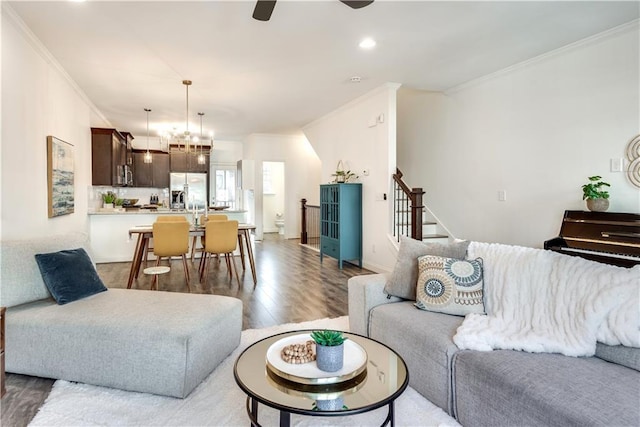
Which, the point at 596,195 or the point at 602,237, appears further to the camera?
the point at 596,195

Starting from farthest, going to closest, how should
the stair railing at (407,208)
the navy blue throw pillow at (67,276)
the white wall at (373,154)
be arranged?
the white wall at (373,154) → the stair railing at (407,208) → the navy blue throw pillow at (67,276)

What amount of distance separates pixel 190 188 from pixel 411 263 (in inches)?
316

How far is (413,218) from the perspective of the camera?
→ 472 cm

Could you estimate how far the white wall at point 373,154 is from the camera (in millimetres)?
5180

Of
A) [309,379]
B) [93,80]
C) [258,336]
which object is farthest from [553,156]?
[93,80]

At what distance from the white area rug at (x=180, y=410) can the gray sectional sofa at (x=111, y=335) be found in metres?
0.06

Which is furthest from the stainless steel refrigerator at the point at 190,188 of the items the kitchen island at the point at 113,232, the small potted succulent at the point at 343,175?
the small potted succulent at the point at 343,175

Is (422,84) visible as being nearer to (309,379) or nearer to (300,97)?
(300,97)

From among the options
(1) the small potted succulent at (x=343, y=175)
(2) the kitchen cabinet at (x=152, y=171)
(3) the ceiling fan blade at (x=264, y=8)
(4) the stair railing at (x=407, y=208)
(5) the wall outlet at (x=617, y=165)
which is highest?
(3) the ceiling fan blade at (x=264, y=8)

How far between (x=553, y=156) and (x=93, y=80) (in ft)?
19.2

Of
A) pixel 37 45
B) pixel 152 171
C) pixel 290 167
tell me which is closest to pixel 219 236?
pixel 37 45

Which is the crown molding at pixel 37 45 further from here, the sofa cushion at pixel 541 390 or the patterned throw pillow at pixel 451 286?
the sofa cushion at pixel 541 390

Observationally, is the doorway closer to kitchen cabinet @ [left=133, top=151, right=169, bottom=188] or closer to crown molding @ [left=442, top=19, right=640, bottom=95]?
kitchen cabinet @ [left=133, top=151, right=169, bottom=188]

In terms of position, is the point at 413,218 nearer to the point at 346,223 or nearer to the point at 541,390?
the point at 346,223
